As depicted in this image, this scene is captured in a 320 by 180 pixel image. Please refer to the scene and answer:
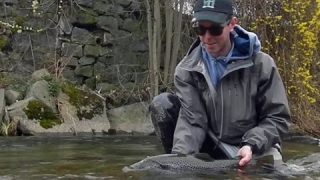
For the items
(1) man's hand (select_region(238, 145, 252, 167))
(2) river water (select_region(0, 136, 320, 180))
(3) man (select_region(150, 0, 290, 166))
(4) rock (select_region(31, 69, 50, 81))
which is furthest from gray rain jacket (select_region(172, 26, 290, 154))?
(4) rock (select_region(31, 69, 50, 81))

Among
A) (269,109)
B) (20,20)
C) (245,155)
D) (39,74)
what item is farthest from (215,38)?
(20,20)

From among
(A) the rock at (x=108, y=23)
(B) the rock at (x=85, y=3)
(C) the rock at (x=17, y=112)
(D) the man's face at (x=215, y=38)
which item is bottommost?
(C) the rock at (x=17, y=112)

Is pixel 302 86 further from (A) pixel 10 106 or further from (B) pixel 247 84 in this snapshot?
(B) pixel 247 84

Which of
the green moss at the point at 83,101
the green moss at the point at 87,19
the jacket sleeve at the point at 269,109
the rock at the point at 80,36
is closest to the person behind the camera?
the jacket sleeve at the point at 269,109

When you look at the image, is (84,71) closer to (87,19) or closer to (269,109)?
(87,19)

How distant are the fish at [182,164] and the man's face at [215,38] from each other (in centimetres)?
79

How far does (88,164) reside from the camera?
6496 millimetres

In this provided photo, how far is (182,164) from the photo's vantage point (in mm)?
4672

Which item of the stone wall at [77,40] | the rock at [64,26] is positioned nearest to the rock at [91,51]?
the stone wall at [77,40]

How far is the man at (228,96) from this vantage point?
4895 millimetres

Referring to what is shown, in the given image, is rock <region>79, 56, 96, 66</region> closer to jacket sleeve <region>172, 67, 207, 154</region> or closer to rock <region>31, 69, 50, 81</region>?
rock <region>31, 69, 50, 81</region>

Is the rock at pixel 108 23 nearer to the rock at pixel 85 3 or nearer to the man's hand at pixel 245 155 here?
the rock at pixel 85 3

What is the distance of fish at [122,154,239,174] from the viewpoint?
182 inches

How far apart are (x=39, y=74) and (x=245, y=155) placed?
10140 millimetres
